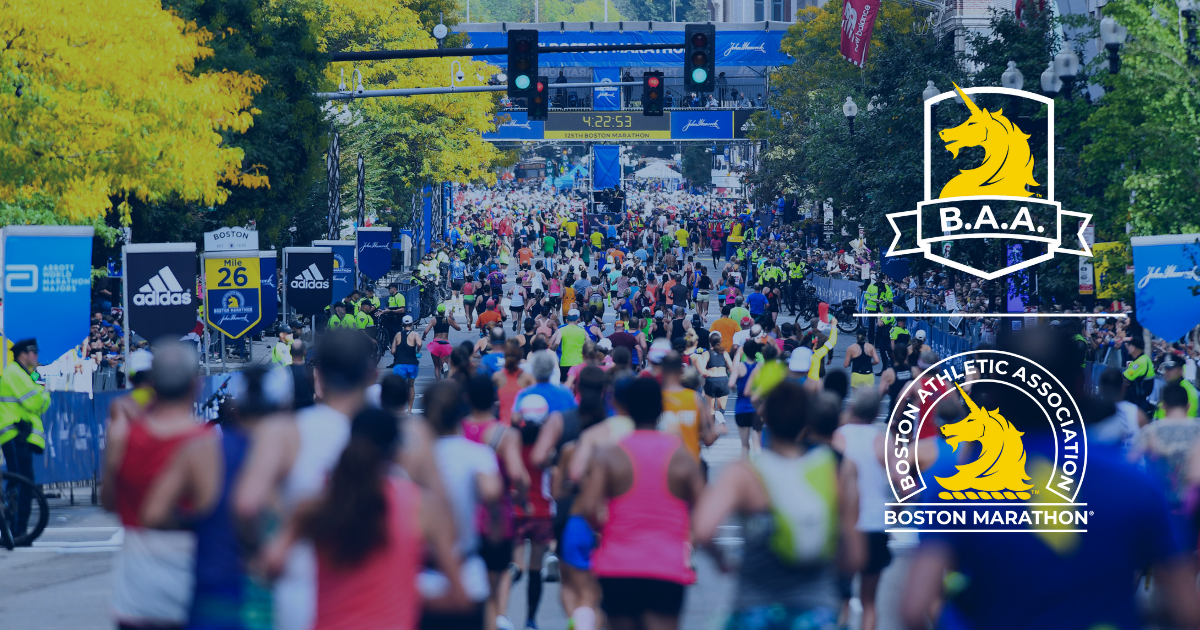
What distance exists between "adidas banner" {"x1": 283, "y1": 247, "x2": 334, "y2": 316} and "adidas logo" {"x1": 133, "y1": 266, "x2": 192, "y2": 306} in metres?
9.20

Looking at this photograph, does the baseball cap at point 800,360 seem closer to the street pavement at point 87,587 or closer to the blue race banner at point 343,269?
the street pavement at point 87,587

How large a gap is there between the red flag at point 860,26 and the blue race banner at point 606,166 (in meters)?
43.2

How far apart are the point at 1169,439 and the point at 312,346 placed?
20.3m

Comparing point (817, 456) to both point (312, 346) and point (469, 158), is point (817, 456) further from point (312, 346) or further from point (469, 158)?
point (469, 158)

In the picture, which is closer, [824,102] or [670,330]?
[670,330]

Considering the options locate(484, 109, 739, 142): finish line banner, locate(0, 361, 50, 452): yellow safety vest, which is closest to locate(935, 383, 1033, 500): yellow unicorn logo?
locate(0, 361, 50, 452): yellow safety vest

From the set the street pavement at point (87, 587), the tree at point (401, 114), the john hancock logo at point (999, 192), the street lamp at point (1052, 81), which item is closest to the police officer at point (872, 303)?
the john hancock logo at point (999, 192)

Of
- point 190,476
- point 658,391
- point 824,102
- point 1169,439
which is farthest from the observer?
point 824,102

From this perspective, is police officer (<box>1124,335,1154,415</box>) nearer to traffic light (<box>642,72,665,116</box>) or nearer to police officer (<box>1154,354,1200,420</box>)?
police officer (<box>1154,354,1200,420</box>)

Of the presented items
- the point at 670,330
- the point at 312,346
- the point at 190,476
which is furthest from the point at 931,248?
the point at 190,476

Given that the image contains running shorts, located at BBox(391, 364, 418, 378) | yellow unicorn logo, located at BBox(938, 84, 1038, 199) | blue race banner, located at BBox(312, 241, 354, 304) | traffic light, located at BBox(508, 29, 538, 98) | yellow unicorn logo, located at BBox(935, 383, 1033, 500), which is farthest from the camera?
blue race banner, located at BBox(312, 241, 354, 304)

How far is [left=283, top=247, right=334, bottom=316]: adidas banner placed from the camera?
2742 centimetres

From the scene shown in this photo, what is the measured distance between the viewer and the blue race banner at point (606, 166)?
277 feet

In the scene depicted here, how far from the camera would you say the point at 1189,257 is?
55.6 feet
